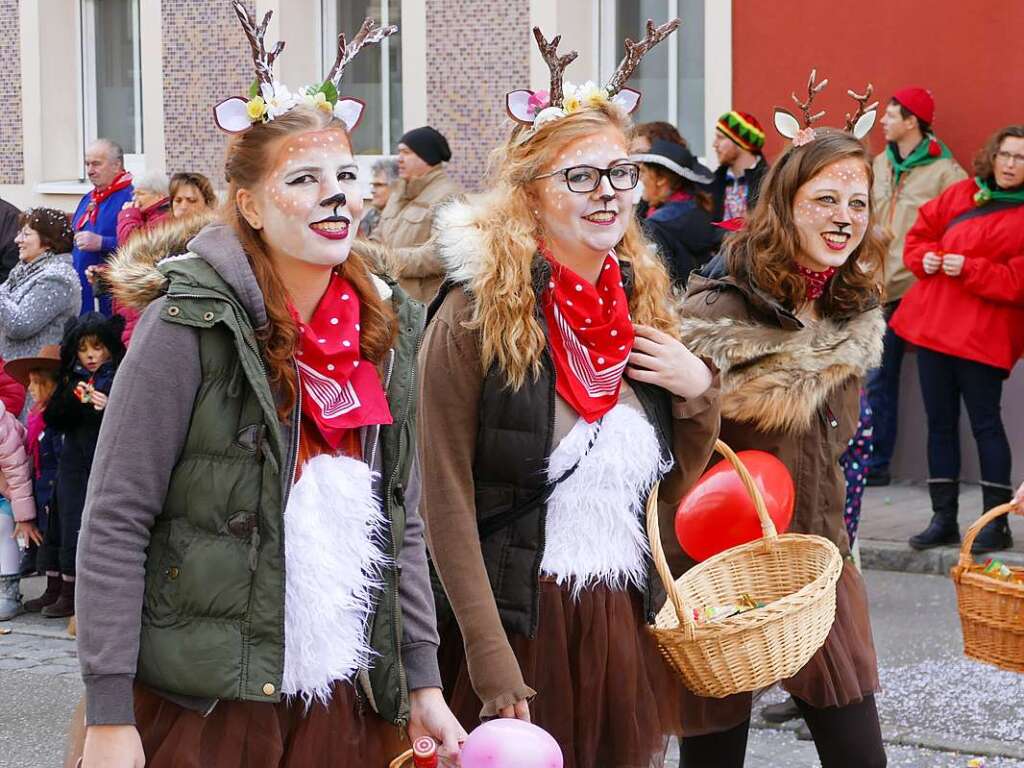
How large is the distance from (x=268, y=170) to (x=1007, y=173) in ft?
20.7

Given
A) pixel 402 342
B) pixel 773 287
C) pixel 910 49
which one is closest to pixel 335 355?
pixel 402 342

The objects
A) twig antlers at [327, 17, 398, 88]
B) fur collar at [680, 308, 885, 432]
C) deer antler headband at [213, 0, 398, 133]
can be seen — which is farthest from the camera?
fur collar at [680, 308, 885, 432]

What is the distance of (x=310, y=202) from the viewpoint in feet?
10.5

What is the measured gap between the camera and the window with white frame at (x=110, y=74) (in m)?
→ 15.7

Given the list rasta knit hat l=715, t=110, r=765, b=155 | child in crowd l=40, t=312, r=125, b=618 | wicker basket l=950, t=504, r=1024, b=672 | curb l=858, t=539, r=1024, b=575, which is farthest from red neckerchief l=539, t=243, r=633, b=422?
rasta knit hat l=715, t=110, r=765, b=155

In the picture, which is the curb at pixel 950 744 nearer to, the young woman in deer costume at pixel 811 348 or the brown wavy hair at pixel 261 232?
the young woman in deer costume at pixel 811 348

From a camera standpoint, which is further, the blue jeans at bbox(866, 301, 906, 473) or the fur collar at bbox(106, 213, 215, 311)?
the blue jeans at bbox(866, 301, 906, 473)

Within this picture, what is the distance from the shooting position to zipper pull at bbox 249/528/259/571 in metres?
2.94

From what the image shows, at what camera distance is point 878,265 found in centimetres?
480

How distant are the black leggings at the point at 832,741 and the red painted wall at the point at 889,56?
22.7 ft

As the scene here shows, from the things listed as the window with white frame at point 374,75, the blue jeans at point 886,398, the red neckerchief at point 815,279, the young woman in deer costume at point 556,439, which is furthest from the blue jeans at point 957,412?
the window with white frame at point 374,75

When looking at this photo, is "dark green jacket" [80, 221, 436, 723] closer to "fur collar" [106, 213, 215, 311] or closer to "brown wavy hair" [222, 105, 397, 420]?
"fur collar" [106, 213, 215, 311]

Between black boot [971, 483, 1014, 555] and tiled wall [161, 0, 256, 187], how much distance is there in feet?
24.3

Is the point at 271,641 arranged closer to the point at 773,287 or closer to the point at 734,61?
the point at 773,287
